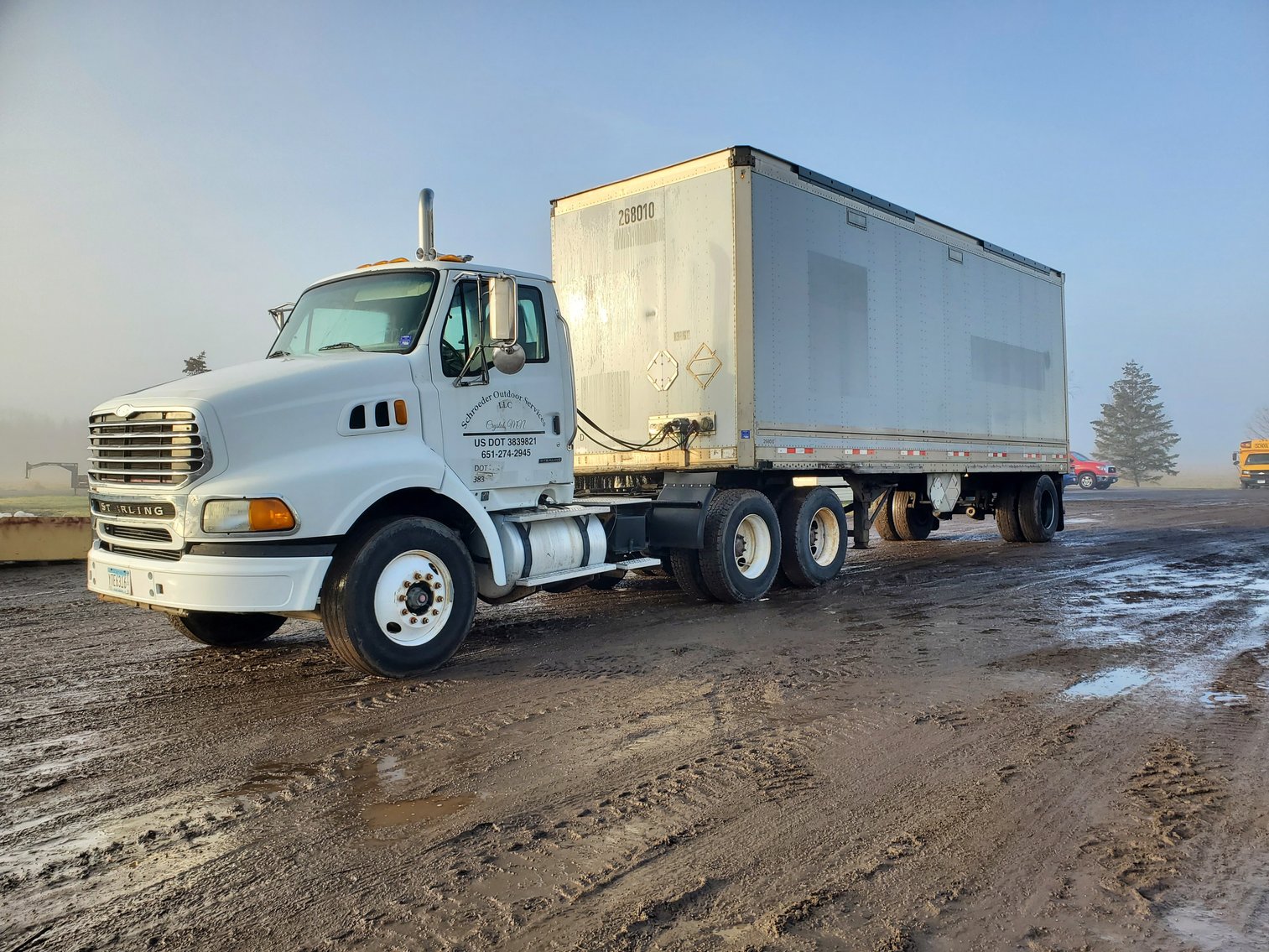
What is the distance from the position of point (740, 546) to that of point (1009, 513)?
8.62 metres

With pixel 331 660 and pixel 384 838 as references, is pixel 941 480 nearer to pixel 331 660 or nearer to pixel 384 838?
pixel 331 660

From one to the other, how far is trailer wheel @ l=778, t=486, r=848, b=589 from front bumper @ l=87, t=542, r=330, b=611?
18.8 feet

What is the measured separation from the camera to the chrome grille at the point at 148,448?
6000 millimetres

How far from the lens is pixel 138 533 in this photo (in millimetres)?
6418

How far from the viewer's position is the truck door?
7.12 meters

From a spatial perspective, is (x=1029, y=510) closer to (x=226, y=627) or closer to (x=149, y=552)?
(x=226, y=627)

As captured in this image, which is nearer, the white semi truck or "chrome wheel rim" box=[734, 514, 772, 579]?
the white semi truck

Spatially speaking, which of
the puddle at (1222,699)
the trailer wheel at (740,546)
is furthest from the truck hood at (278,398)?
the puddle at (1222,699)

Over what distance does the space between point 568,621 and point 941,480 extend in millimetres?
6897

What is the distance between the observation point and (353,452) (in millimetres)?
6367

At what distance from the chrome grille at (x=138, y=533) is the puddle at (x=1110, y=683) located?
574 cm

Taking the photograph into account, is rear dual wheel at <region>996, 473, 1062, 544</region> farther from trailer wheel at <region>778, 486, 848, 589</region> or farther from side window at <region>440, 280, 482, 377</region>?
side window at <region>440, 280, 482, 377</region>

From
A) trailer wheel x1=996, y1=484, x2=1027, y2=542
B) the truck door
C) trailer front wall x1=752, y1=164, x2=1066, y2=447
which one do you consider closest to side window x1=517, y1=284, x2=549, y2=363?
the truck door

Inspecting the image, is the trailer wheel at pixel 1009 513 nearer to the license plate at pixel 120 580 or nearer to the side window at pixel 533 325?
the side window at pixel 533 325
